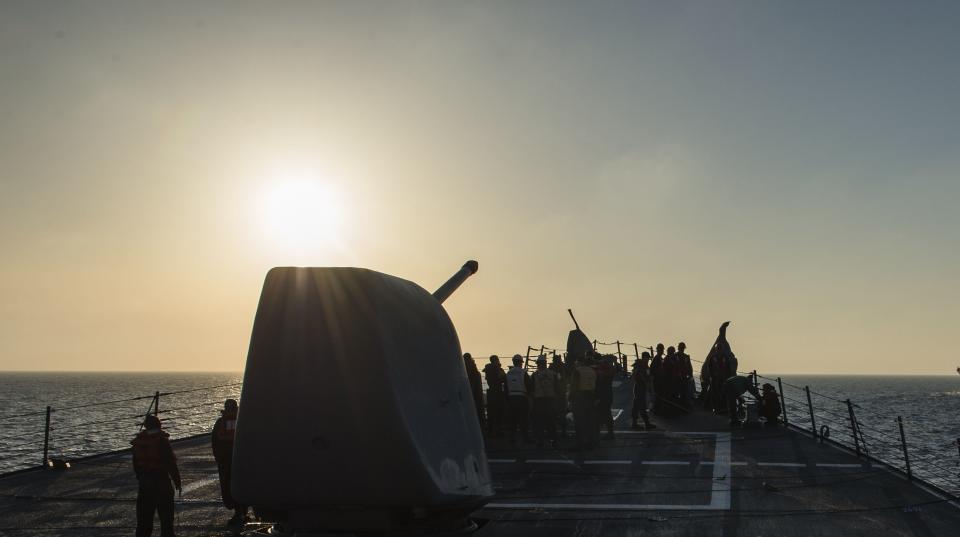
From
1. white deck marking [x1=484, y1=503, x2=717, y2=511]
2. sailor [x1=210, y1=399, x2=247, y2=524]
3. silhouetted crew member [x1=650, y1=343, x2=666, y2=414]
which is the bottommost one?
white deck marking [x1=484, y1=503, x2=717, y2=511]

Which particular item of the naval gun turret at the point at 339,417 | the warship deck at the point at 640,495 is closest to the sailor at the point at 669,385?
the warship deck at the point at 640,495

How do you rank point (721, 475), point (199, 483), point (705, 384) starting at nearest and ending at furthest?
point (721, 475)
point (199, 483)
point (705, 384)

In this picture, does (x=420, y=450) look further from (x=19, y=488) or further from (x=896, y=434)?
(x=896, y=434)

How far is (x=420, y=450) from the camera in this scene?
5.54 meters

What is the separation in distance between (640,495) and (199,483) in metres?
8.35

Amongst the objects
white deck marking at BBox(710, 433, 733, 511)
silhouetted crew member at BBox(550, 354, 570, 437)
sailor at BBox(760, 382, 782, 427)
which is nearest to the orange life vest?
white deck marking at BBox(710, 433, 733, 511)

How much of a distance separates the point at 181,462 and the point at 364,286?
45.4 feet

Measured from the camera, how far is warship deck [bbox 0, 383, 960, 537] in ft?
34.4

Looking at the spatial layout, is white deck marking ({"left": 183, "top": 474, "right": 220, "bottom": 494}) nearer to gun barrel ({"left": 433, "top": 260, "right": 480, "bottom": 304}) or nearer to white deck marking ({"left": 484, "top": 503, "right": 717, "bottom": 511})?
white deck marking ({"left": 484, "top": 503, "right": 717, "bottom": 511})

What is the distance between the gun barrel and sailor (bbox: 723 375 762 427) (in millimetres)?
13999

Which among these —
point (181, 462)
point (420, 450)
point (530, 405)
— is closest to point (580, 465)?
point (530, 405)

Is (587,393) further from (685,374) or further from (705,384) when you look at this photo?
(705,384)

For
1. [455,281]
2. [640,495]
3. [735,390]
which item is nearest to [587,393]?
[640,495]

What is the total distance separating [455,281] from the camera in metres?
8.45
